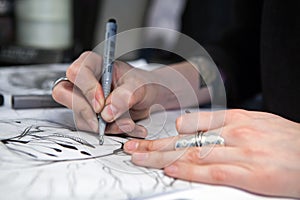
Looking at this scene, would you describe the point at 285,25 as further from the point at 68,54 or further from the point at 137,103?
the point at 68,54

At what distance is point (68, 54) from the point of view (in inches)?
36.4

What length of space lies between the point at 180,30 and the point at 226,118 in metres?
0.55

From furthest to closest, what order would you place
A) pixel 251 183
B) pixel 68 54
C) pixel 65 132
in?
pixel 68 54 → pixel 65 132 → pixel 251 183

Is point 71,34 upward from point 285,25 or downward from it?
downward

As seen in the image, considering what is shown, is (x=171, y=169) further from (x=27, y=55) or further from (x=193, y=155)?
(x=27, y=55)

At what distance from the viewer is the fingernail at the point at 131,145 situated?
43cm

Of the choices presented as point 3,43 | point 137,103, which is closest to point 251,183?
point 137,103

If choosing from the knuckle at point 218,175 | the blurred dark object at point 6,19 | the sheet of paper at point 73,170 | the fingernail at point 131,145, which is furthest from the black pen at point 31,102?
the blurred dark object at point 6,19

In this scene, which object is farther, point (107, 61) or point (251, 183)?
point (107, 61)

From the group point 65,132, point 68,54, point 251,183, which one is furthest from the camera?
point 68,54

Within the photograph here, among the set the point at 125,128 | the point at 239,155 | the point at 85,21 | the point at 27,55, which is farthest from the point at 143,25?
the point at 239,155

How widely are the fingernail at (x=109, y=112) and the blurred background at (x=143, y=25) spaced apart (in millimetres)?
304

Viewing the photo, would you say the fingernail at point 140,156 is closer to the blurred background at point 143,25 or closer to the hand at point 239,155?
the hand at point 239,155

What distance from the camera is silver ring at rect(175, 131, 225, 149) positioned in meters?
0.40
